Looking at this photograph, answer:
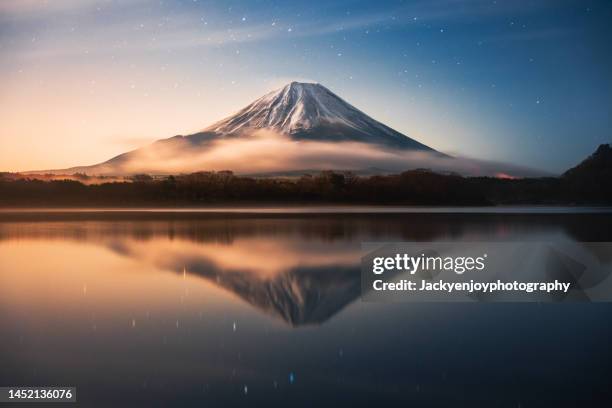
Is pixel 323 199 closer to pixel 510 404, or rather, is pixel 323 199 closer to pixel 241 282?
pixel 241 282

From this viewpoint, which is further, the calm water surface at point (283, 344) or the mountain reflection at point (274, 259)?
the mountain reflection at point (274, 259)

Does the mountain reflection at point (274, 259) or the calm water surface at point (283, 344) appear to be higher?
the calm water surface at point (283, 344)

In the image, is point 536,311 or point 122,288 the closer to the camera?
point 536,311

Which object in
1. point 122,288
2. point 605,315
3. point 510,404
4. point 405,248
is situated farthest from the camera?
point 405,248

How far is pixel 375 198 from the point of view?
235ft

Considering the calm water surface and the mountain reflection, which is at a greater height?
the calm water surface

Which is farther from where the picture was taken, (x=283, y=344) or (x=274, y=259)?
(x=274, y=259)

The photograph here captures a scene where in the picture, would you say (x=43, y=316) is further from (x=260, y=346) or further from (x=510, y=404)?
(x=510, y=404)

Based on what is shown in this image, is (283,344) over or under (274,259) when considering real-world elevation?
over

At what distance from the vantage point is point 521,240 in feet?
60.0

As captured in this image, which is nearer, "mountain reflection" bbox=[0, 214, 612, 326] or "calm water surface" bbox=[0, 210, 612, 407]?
"calm water surface" bbox=[0, 210, 612, 407]

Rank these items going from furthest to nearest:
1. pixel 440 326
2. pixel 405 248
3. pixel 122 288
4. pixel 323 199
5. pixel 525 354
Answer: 1. pixel 323 199
2. pixel 405 248
3. pixel 122 288
4. pixel 440 326
5. pixel 525 354

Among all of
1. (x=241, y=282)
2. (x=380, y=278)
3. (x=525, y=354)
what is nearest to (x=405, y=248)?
(x=380, y=278)

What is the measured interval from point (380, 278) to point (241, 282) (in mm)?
2422
